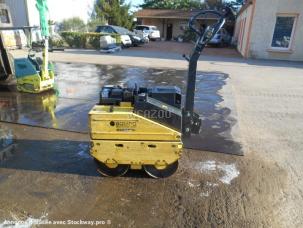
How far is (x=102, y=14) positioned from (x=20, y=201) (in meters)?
28.4

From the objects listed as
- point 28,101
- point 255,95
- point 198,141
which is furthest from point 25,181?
point 255,95

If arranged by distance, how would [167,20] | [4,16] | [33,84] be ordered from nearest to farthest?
1. [33,84]
2. [4,16]
3. [167,20]

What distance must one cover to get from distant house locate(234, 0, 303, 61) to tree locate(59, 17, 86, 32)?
16047mm

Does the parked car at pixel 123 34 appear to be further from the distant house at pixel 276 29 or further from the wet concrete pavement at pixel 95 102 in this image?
the wet concrete pavement at pixel 95 102

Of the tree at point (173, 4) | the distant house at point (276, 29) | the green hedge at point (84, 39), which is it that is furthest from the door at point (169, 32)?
the distant house at point (276, 29)

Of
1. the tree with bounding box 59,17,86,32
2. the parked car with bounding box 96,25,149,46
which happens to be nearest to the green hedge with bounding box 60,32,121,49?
the parked car with bounding box 96,25,149,46

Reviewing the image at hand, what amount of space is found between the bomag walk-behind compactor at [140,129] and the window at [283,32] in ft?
48.0

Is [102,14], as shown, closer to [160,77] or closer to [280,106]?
[160,77]

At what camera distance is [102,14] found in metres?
29.0

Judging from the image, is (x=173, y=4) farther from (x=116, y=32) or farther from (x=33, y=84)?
(x=33, y=84)

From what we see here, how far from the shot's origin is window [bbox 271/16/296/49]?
1605 centimetres

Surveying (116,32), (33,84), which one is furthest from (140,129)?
(116,32)

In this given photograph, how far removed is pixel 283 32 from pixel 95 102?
13767 millimetres

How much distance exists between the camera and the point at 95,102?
689cm
